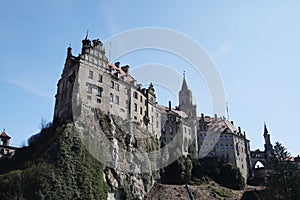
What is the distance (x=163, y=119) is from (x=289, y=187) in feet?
153

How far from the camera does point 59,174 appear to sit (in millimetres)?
51062

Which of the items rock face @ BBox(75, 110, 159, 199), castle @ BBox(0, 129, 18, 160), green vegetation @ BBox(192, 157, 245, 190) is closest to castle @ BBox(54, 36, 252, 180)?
rock face @ BBox(75, 110, 159, 199)

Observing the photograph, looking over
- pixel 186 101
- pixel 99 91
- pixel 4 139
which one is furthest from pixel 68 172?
pixel 186 101

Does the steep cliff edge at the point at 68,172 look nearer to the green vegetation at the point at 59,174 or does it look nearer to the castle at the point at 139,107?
the green vegetation at the point at 59,174

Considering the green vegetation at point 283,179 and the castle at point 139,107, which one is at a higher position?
the castle at point 139,107

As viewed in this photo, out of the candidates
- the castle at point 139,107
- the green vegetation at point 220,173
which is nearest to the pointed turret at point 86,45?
the castle at point 139,107

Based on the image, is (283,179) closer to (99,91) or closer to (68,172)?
(68,172)

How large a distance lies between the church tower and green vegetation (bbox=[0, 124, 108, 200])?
48045 mm

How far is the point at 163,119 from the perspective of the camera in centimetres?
8656

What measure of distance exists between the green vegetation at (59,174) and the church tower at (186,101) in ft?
158

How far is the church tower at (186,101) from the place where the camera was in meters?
100

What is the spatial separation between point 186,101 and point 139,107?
30395mm

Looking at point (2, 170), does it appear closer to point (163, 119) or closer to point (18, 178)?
point (18, 178)

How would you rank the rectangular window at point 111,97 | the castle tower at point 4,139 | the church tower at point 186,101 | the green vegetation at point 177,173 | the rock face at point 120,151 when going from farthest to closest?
the church tower at point 186,101, the castle tower at point 4,139, the green vegetation at point 177,173, the rectangular window at point 111,97, the rock face at point 120,151
